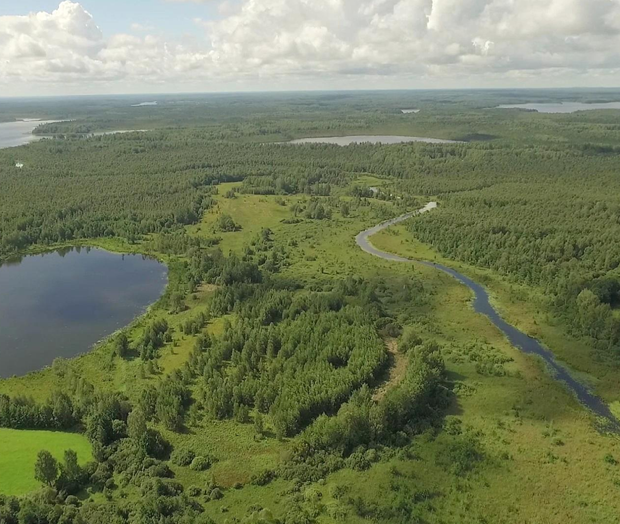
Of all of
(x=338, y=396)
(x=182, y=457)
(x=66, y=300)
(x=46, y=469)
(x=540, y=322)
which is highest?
(x=46, y=469)

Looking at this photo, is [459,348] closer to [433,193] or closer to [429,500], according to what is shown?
[429,500]

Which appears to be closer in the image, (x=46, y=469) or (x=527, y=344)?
(x=46, y=469)

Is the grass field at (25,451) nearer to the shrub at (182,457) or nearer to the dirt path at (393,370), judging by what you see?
the shrub at (182,457)

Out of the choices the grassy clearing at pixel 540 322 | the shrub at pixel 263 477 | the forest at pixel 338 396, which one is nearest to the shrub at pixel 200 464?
the forest at pixel 338 396

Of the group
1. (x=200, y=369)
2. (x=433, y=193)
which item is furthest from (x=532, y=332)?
(x=433, y=193)

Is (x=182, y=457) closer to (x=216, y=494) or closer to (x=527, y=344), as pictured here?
(x=216, y=494)

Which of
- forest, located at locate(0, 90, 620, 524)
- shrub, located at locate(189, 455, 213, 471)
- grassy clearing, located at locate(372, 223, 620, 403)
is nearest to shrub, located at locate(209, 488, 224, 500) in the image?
forest, located at locate(0, 90, 620, 524)

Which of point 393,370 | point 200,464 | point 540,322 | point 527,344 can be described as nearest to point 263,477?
point 200,464
